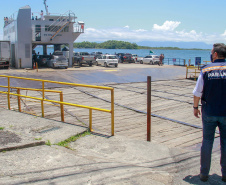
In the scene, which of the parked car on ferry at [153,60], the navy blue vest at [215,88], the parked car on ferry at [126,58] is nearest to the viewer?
the navy blue vest at [215,88]

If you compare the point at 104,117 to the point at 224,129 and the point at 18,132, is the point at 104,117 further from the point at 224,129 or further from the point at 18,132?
the point at 224,129

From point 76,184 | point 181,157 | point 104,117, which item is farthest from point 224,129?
point 104,117

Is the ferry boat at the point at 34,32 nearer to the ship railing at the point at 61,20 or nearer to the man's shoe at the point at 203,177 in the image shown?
the ship railing at the point at 61,20

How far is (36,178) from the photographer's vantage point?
3.97 m

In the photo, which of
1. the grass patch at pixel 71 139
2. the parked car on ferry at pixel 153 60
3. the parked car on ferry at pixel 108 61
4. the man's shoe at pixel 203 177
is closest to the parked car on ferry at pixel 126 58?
the parked car on ferry at pixel 153 60

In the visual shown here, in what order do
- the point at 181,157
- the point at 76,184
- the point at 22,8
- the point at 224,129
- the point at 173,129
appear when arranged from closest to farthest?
the point at 76,184
the point at 224,129
the point at 181,157
the point at 173,129
the point at 22,8

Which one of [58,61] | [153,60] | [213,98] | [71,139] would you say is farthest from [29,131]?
[153,60]

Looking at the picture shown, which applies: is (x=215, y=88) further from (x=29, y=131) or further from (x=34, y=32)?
(x=34, y=32)

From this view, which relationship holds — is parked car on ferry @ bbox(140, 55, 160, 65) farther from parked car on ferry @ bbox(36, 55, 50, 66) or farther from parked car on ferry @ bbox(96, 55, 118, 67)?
parked car on ferry @ bbox(36, 55, 50, 66)

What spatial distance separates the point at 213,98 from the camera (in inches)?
161

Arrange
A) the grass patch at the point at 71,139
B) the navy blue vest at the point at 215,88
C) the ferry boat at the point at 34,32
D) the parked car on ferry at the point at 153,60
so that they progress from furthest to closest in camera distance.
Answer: the parked car on ferry at the point at 153,60 < the ferry boat at the point at 34,32 < the grass patch at the point at 71,139 < the navy blue vest at the point at 215,88

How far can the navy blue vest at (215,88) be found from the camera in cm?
405

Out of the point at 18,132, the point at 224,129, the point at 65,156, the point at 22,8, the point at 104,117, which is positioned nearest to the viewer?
the point at 224,129

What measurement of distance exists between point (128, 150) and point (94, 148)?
0.68 m
